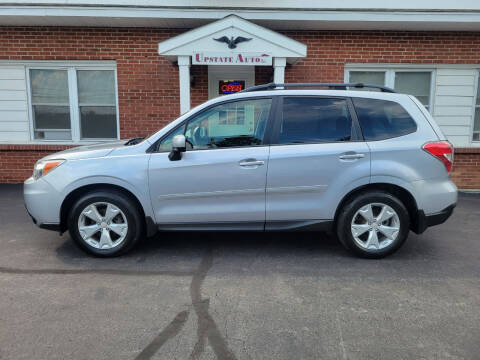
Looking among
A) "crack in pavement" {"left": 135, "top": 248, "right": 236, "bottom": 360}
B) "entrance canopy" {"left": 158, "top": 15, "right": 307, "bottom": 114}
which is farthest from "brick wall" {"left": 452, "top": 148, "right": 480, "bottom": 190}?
"crack in pavement" {"left": 135, "top": 248, "right": 236, "bottom": 360}

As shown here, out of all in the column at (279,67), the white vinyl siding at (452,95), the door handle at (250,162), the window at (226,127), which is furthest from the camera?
the white vinyl siding at (452,95)

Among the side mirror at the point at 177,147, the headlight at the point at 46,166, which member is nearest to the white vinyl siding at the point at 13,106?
the headlight at the point at 46,166

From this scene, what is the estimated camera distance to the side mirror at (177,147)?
151 inches

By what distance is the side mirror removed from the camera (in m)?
3.84

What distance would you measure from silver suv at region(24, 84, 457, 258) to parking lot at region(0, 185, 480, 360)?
403 millimetres

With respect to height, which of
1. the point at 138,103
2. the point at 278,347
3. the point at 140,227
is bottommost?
the point at 278,347

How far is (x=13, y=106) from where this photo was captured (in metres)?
8.42

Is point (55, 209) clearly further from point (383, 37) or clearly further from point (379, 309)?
point (383, 37)

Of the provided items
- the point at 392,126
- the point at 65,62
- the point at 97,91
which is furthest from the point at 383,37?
the point at 65,62

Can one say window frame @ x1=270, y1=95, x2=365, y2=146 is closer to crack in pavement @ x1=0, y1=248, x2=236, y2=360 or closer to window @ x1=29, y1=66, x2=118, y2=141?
crack in pavement @ x1=0, y1=248, x2=236, y2=360

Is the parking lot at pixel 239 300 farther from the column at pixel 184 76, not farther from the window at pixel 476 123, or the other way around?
the window at pixel 476 123

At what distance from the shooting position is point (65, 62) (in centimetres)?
818

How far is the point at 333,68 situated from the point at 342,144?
474cm

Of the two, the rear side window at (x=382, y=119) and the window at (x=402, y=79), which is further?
the window at (x=402, y=79)
